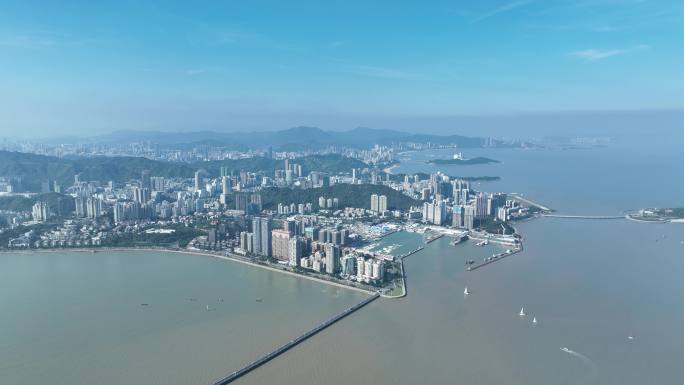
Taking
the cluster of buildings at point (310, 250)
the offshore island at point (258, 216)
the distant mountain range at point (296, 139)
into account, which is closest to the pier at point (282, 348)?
the offshore island at point (258, 216)

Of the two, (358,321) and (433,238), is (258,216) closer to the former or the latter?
(433,238)

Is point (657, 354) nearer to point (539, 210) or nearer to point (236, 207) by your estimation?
point (539, 210)

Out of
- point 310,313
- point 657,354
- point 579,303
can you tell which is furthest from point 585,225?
point 310,313

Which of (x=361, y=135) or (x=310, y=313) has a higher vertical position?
(x=361, y=135)

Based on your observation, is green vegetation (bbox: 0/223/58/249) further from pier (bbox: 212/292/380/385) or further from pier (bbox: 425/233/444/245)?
pier (bbox: 425/233/444/245)

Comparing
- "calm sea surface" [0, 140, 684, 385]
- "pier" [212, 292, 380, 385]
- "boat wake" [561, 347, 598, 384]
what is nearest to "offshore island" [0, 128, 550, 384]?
"pier" [212, 292, 380, 385]

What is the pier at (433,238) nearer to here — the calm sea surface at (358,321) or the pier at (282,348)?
the calm sea surface at (358,321)
